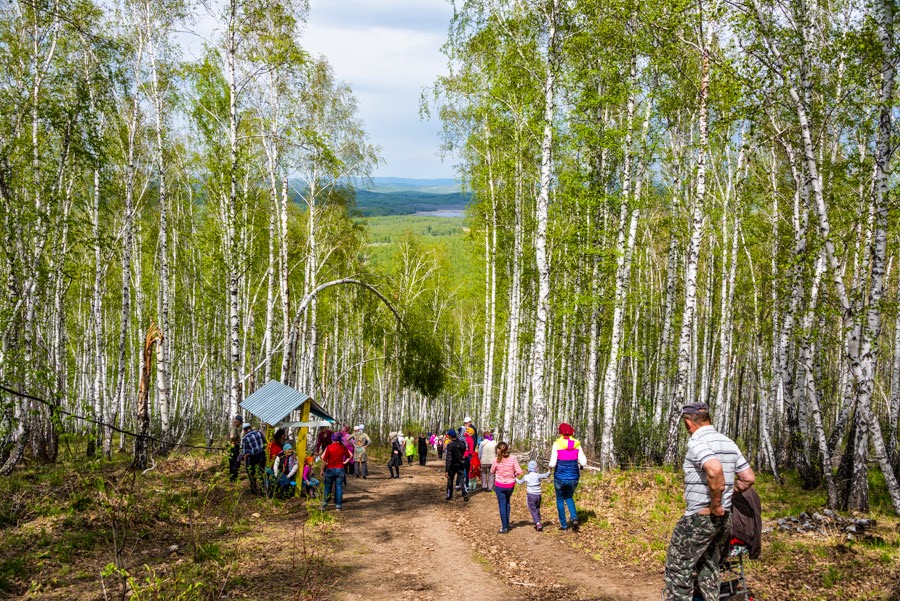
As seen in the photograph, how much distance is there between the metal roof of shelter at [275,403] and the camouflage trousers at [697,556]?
760cm

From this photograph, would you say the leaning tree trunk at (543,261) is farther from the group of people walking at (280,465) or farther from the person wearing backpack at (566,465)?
the group of people walking at (280,465)

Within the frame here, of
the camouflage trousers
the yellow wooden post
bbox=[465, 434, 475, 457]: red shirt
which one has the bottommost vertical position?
bbox=[465, 434, 475, 457]: red shirt

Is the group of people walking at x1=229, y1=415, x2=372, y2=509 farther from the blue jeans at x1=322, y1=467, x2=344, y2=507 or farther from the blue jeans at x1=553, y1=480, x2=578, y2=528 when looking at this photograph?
the blue jeans at x1=553, y1=480, x2=578, y2=528

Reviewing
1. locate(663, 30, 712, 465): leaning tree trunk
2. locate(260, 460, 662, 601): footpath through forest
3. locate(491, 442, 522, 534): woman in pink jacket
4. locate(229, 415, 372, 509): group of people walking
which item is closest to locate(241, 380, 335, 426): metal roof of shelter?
locate(229, 415, 372, 509): group of people walking

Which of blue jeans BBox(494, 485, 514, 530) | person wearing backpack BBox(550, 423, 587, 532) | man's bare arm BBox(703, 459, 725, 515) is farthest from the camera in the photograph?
blue jeans BBox(494, 485, 514, 530)

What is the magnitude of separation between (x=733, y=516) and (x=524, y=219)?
17792mm

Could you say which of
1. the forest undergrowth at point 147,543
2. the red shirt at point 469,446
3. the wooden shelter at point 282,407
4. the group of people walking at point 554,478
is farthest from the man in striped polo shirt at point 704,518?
the red shirt at point 469,446

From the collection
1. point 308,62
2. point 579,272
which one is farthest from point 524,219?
point 308,62

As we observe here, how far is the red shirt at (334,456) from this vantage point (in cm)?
1059

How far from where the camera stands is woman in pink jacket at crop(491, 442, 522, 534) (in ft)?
29.7

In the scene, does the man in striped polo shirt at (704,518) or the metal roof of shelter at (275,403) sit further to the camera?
the metal roof of shelter at (275,403)

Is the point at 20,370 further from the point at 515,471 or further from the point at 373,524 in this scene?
the point at 515,471

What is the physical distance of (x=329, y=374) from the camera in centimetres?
3578

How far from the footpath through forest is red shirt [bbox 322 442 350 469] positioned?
0.89 metres
